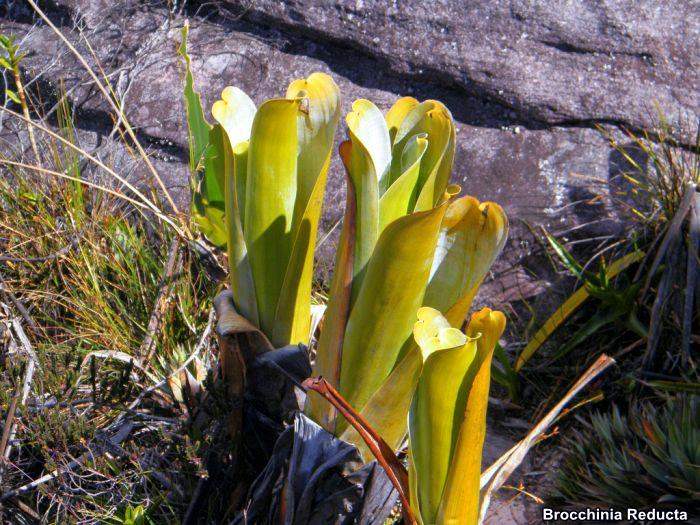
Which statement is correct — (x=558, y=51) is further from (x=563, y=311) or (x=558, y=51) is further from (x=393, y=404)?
(x=393, y=404)

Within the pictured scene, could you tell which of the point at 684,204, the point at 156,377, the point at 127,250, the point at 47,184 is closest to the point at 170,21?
the point at 47,184

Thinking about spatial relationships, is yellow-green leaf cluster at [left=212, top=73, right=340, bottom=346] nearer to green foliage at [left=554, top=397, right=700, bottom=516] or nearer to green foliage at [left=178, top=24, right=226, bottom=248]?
green foliage at [left=178, top=24, right=226, bottom=248]

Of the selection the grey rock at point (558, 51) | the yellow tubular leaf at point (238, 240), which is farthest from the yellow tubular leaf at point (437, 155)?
the grey rock at point (558, 51)

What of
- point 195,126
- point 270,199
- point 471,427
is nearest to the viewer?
point 471,427

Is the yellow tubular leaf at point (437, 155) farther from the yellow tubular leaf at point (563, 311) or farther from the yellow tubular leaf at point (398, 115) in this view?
the yellow tubular leaf at point (563, 311)

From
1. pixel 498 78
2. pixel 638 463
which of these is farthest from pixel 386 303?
pixel 498 78

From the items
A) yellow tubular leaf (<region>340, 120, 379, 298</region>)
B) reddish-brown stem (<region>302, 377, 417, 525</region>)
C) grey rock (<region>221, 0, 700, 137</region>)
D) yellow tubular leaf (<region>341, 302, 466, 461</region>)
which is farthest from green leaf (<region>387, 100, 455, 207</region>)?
grey rock (<region>221, 0, 700, 137</region>)
